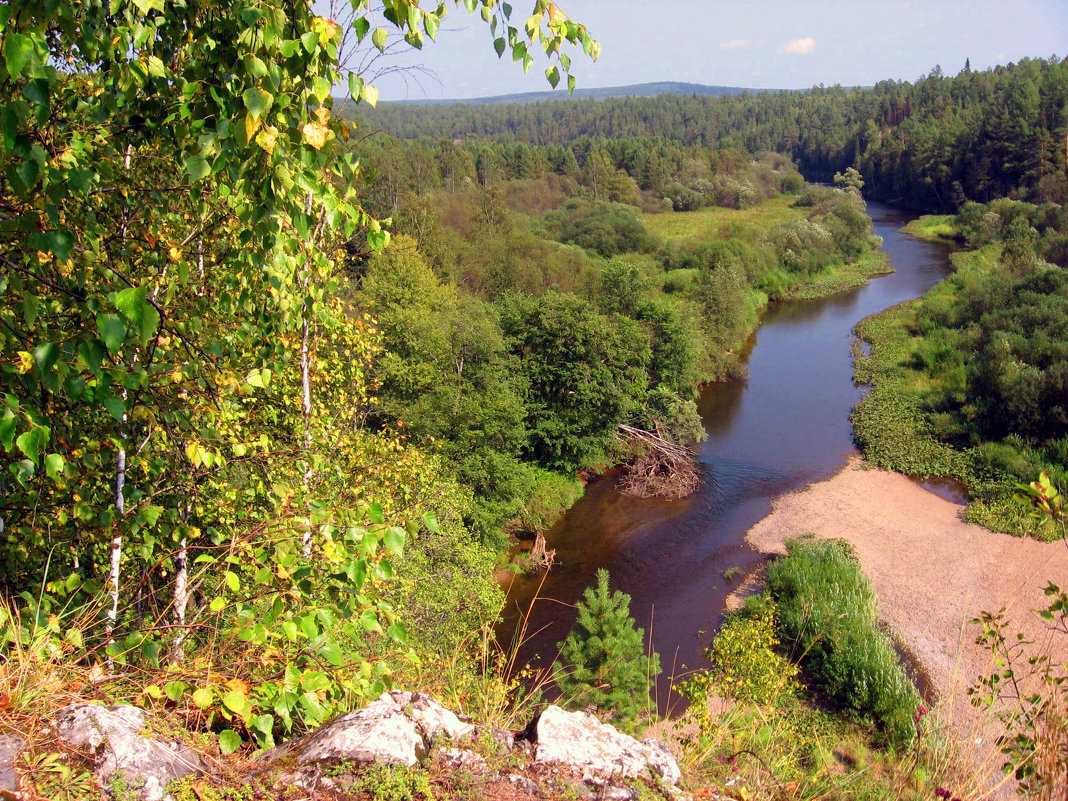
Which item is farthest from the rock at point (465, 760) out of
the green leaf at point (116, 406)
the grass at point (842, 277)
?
the grass at point (842, 277)

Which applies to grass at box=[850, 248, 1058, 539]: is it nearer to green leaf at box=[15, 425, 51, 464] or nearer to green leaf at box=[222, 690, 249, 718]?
green leaf at box=[222, 690, 249, 718]

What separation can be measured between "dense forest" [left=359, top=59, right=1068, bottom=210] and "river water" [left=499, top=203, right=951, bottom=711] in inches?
483

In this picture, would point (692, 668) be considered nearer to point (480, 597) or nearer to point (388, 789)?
point (480, 597)

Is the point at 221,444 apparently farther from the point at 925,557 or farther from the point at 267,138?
the point at 925,557

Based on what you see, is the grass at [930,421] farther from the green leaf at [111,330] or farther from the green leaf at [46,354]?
the green leaf at [46,354]

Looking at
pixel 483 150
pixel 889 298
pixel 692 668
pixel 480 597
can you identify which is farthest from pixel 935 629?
pixel 483 150

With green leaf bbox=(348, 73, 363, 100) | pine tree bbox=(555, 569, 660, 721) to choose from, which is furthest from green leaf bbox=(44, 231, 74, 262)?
pine tree bbox=(555, 569, 660, 721)

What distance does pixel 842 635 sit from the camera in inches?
617

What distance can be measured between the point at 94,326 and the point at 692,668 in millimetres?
15057

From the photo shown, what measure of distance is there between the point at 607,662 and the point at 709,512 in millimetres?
11957

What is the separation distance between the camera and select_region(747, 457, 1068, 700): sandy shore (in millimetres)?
16547

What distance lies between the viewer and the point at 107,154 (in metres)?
4.46

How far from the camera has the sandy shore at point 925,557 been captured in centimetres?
1655

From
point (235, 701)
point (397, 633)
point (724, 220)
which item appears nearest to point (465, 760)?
point (397, 633)
